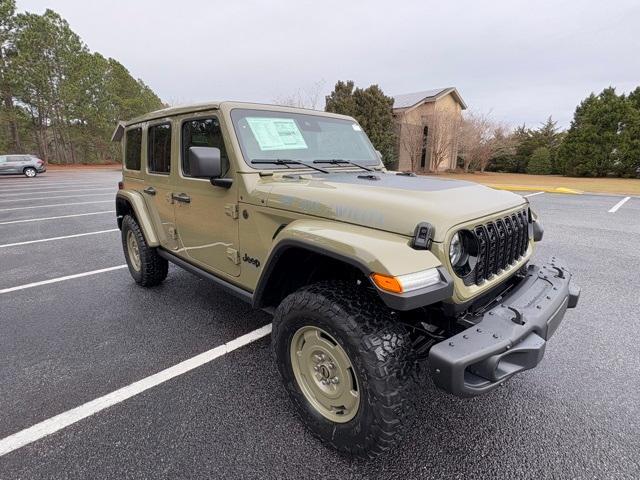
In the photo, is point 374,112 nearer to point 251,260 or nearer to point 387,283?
point 251,260

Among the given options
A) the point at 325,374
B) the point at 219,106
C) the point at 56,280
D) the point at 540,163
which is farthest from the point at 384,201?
the point at 540,163

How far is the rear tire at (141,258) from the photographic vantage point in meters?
3.97

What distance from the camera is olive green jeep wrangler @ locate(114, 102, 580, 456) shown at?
5.34 feet

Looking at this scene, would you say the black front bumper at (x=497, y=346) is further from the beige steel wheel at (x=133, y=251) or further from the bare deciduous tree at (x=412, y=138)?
the bare deciduous tree at (x=412, y=138)

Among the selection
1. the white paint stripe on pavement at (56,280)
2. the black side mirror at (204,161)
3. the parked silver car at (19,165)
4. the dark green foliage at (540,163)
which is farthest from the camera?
the dark green foliage at (540,163)

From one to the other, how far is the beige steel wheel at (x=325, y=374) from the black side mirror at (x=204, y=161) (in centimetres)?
117

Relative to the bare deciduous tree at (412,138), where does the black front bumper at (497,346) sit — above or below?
below

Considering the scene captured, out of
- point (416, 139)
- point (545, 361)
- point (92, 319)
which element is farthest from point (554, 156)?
point (92, 319)

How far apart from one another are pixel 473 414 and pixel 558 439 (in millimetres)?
445

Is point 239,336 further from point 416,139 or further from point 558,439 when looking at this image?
point 416,139

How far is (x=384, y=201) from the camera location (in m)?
1.90

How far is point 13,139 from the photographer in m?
30.4

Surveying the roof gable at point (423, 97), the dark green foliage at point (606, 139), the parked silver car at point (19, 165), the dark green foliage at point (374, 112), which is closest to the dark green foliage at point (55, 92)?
the parked silver car at point (19, 165)

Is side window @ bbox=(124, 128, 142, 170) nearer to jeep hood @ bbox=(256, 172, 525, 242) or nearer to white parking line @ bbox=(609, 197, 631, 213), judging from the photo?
jeep hood @ bbox=(256, 172, 525, 242)
